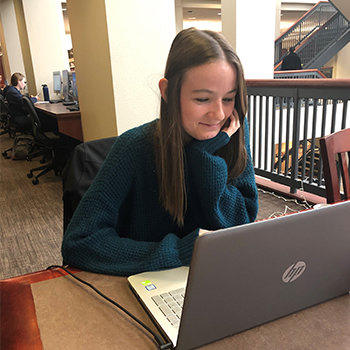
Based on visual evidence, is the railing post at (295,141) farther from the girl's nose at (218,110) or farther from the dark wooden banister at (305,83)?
the girl's nose at (218,110)

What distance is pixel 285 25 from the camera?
14.9 metres

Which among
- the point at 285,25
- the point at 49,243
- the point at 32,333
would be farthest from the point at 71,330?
A: the point at 285,25

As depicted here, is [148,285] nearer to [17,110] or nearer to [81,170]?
[81,170]

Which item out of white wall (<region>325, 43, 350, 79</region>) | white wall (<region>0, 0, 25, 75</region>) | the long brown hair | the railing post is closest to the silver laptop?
the long brown hair

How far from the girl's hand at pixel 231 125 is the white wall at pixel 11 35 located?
820 centimetres

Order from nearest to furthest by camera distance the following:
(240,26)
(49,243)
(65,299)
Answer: (65,299), (49,243), (240,26)

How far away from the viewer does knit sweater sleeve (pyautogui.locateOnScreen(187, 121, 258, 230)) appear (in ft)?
2.90

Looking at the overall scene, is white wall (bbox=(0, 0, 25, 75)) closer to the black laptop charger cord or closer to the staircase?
the staircase

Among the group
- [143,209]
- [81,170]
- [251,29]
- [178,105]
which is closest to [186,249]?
[143,209]

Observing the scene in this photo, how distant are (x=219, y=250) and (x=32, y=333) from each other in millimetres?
357

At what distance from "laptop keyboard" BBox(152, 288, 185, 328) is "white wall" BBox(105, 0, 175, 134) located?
2.03m

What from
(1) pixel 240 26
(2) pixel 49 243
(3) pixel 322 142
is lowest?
(2) pixel 49 243

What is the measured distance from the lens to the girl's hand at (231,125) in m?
0.91

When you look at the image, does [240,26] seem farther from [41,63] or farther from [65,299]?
[41,63]
